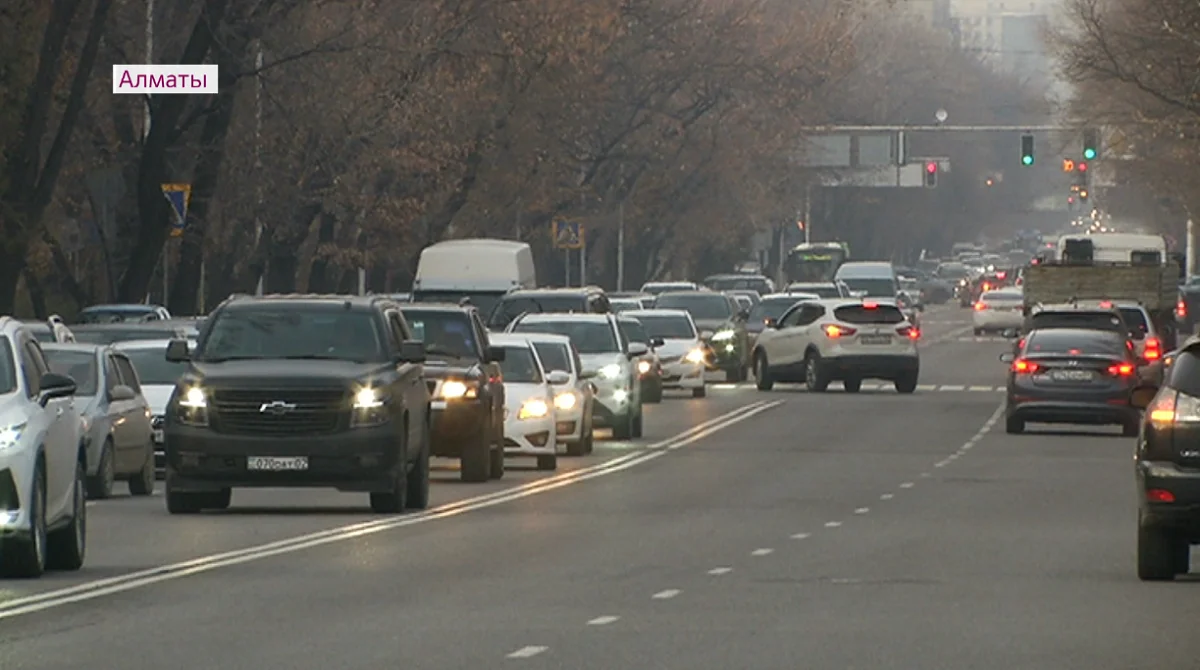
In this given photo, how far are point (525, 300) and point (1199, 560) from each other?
2734cm

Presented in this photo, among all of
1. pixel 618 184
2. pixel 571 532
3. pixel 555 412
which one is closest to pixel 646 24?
pixel 618 184

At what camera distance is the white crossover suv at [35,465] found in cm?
1925

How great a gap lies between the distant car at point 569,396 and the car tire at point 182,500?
9478 millimetres

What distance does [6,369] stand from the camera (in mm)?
20219

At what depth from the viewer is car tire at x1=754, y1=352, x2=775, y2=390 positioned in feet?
196

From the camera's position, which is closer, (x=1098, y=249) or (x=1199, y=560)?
(x=1199, y=560)

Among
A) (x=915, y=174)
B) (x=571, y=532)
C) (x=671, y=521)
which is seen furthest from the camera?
(x=915, y=174)

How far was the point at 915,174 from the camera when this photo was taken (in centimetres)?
17588

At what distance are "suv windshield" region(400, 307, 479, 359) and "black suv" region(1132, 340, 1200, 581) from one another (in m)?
13.6

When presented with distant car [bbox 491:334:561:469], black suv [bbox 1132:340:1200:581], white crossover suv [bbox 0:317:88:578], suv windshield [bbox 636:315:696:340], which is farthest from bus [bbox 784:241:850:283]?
black suv [bbox 1132:340:1200:581]

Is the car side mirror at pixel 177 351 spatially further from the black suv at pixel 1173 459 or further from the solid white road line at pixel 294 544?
the black suv at pixel 1173 459

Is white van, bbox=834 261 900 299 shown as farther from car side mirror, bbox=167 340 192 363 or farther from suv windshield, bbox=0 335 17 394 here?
suv windshield, bbox=0 335 17 394

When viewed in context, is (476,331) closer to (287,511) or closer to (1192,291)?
(287,511)

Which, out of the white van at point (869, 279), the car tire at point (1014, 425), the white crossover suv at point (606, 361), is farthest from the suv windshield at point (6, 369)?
the white van at point (869, 279)
